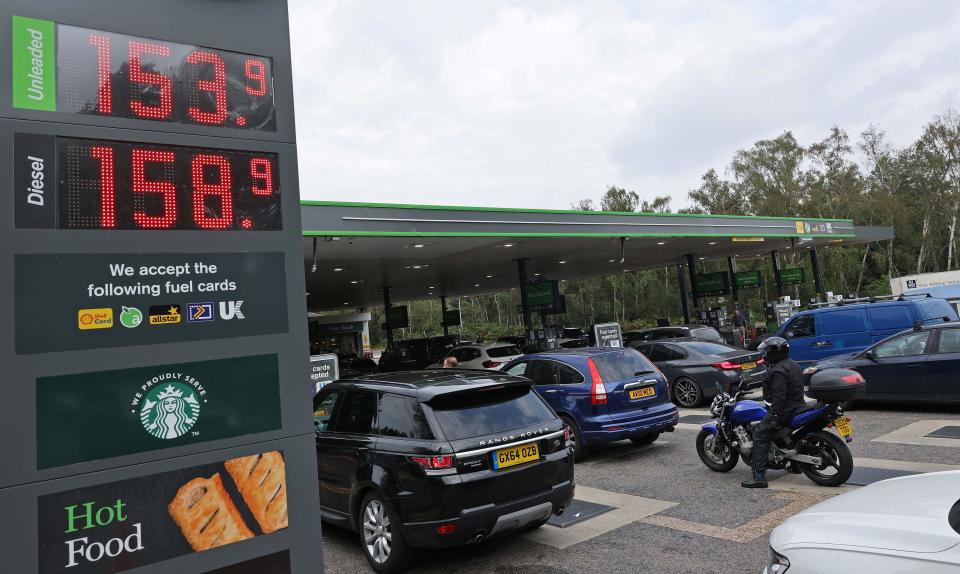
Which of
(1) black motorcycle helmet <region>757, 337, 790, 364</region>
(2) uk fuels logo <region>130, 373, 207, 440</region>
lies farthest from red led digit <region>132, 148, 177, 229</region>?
(1) black motorcycle helmet <region>757, 337, 790, 364</region>

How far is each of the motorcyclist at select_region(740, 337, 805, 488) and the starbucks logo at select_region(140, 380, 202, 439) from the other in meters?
5.80

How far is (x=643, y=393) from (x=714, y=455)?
1.37m

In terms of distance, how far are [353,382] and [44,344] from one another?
359cm

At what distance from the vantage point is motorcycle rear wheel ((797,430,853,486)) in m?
6.31

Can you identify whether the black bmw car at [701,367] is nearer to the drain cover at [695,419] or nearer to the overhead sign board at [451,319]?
the drain cover at [695,419]

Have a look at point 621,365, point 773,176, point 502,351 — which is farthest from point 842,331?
point 773,176

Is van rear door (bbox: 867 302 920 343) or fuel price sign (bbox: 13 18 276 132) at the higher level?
fuel price sign (bbox: 13 18 276 132)

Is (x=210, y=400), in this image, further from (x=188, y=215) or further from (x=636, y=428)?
(x=636, y=428)

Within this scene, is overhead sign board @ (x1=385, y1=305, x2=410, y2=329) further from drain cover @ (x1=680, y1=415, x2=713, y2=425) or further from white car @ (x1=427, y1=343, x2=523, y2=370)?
drain cover @ (x1=680, y1=415, x2=713, y2=425)

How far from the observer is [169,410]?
304 cm

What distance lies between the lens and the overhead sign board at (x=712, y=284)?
27469 millimetres

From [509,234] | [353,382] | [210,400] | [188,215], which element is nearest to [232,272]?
[188,215]

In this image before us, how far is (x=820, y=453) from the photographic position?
6.53 meters

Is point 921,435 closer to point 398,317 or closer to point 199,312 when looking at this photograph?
point 199,312
